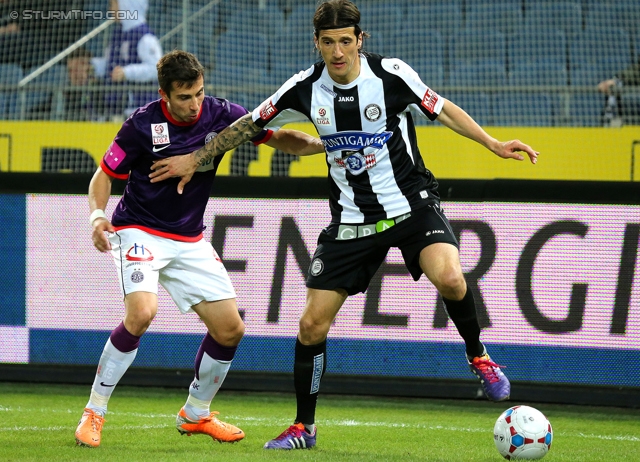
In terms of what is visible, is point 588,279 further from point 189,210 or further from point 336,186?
point 189,210

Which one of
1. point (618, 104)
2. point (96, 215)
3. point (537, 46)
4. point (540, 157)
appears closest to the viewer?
point (96, 215)

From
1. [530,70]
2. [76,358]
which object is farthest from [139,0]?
[76,358]

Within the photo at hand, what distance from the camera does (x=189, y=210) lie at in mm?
5266

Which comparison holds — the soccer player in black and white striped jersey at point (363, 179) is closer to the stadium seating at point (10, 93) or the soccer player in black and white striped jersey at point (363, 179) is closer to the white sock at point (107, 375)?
the white sock at point (107, 375)

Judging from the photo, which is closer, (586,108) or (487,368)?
(487,368)

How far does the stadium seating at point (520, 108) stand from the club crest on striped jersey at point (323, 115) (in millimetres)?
5388

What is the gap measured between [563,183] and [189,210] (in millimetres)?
2775

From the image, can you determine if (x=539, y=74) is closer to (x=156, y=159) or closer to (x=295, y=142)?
(x=295, y=142)

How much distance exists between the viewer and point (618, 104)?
378 inches

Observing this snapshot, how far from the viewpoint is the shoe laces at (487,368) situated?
15.4 ft

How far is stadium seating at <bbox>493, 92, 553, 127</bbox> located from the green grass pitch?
3.97 meters

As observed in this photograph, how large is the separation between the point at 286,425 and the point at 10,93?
684cm

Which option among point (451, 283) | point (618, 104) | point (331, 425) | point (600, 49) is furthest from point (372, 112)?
point (600, 49)

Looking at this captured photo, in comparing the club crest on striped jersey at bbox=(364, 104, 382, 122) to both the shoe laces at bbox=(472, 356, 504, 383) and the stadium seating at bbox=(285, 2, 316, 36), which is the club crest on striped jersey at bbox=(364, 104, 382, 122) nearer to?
the shoe laces at bbox=(472, 356, 504, 383)
